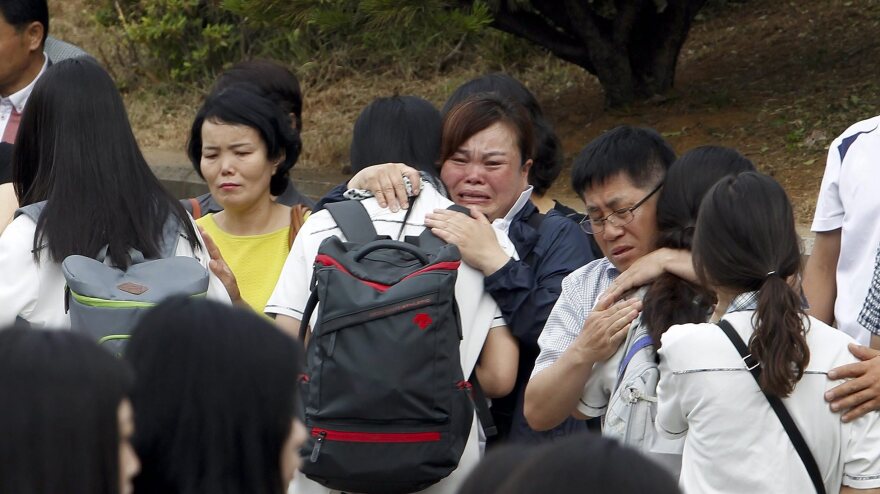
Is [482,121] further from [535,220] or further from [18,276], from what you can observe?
[18,276]

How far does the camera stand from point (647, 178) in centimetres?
353

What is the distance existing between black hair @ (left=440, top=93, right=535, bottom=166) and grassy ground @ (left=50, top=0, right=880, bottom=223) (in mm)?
3486

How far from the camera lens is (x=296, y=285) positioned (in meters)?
3.43

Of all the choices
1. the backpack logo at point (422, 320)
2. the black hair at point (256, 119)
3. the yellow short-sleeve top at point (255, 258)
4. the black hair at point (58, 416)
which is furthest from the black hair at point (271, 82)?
the black hair at point (58, 416)

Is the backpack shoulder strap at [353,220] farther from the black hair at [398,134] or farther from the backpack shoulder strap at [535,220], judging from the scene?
the backpack shoulder strap at [535,220]

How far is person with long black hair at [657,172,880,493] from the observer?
2.75m

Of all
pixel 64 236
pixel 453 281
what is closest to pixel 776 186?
pixel 453 281

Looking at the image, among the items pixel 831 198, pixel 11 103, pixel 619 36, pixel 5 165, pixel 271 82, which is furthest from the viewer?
pixel 619 36

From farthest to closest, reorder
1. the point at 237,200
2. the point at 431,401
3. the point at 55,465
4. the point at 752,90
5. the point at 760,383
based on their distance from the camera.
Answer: the point at 752,90 → the point at 237,200 → the point at 431,401 → the point at 760,383 → the point at 55,465

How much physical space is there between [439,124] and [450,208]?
0.40 meters

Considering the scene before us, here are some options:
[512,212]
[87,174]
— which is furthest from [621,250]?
[87,174]

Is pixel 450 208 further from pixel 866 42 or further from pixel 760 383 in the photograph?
pixel 866 42

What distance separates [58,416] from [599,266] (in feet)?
6.48

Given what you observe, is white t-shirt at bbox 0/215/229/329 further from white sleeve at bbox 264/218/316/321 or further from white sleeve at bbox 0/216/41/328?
white sleeve at bbox 264/218/316/321
